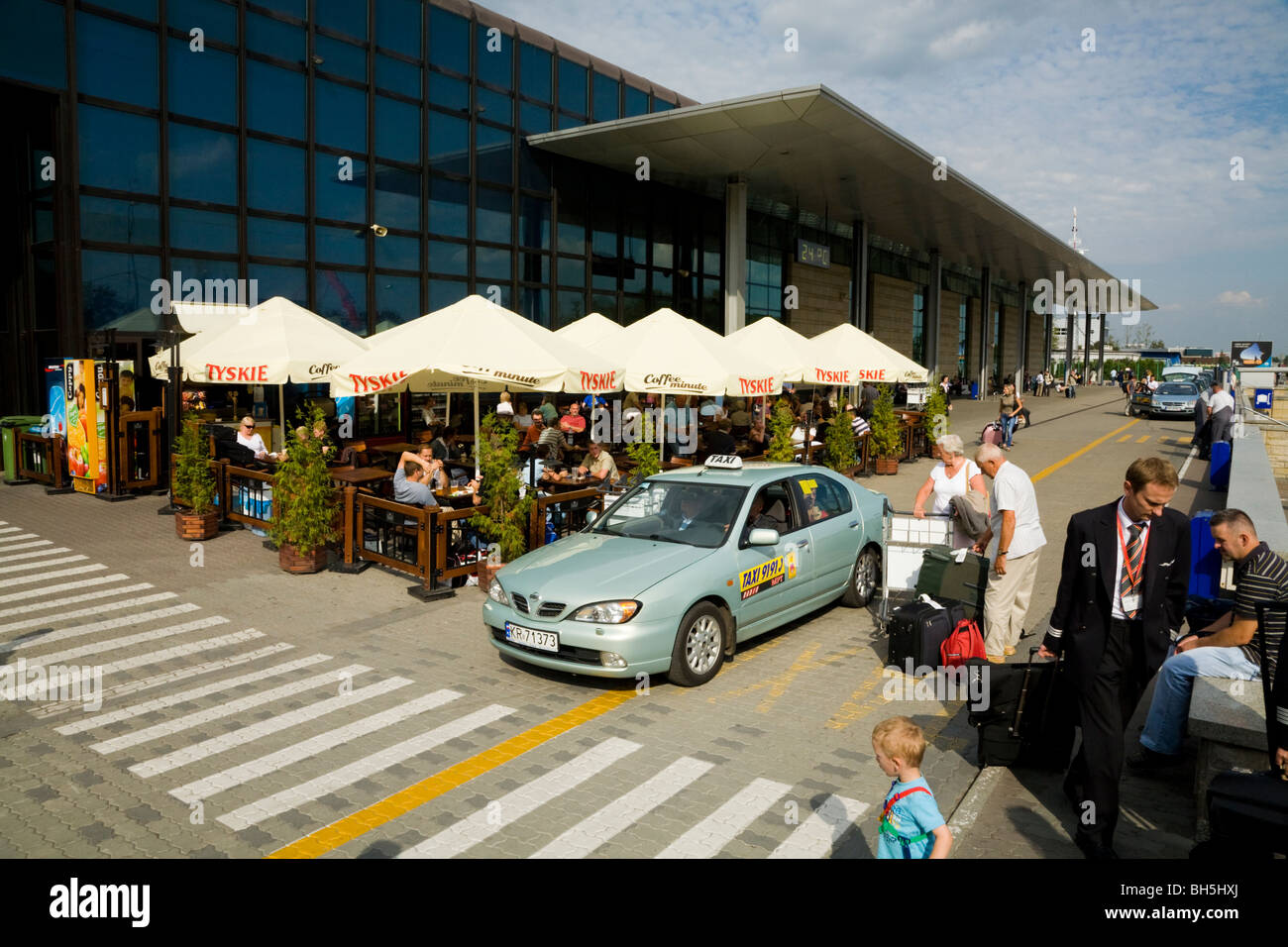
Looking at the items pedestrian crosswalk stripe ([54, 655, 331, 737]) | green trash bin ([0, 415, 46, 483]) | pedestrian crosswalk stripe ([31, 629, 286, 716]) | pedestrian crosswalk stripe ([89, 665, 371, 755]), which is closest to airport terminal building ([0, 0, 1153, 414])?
green trash bin ([0, 415, 46, 483])

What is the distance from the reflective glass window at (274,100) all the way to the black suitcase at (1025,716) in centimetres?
1941

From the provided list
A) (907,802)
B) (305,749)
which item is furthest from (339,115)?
(907,802)

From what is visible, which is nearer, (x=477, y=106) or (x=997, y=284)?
(x=477, y=106)

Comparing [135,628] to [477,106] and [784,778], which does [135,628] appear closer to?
[784,778]

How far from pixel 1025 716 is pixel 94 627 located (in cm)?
832

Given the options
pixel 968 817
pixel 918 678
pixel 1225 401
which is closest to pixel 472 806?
pixel 968 817

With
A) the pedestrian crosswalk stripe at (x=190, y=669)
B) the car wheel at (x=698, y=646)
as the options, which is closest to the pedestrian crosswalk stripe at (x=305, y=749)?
the car wheel at (x=698, y=646)

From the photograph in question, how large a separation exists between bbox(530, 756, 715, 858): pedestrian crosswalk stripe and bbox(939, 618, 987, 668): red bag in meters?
2.65

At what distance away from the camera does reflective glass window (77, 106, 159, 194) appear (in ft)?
56.0

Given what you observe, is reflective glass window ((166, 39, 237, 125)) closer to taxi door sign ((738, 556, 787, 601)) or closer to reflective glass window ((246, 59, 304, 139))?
reflective glass window ((246, 59, 304, 139))

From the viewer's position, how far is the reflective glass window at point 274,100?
63.5ft

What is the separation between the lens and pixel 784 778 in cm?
568

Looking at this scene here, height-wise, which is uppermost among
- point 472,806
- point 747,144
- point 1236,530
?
point 747,144
